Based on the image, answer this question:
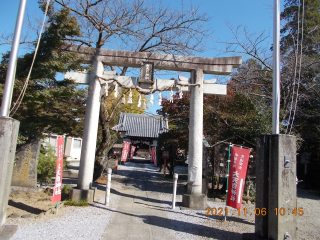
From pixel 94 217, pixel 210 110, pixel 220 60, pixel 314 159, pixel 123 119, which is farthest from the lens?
pixel 123 119

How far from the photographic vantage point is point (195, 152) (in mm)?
8117

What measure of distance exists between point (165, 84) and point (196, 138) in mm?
2140

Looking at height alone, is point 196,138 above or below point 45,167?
above

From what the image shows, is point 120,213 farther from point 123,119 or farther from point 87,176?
point 123,119

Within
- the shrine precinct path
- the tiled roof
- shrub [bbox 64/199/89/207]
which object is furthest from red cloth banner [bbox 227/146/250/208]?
the tiled roof

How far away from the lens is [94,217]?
→ 249 inches

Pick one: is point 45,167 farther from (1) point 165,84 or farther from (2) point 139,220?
(1) point 165,84

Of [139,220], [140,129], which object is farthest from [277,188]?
[140,129]

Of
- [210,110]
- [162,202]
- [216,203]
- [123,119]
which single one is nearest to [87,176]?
[162,202]

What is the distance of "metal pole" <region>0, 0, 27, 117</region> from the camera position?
453cm

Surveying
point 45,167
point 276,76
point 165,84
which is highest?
point 165,84

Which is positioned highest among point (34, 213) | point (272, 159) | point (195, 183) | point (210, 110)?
point (210, 110)

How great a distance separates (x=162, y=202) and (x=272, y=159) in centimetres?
486

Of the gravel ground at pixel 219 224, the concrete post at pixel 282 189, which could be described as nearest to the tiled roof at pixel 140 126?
the gravel ground at pixel 219 224
